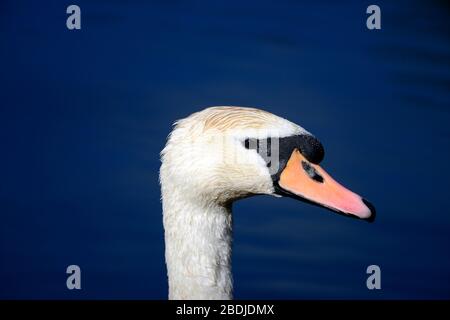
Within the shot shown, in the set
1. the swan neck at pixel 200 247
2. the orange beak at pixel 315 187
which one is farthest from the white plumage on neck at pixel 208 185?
the orange beak at pixel 315 187

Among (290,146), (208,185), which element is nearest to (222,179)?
(208,185)

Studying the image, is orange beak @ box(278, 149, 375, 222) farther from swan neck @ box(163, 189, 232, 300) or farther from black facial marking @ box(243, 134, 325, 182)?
swan neck @ box(163, 189, 232, 300)

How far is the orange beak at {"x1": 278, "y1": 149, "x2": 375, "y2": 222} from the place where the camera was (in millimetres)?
3705

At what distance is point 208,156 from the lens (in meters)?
3.77

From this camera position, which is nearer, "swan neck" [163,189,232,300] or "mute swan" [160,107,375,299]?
"mute swan" [160,107,375,299]

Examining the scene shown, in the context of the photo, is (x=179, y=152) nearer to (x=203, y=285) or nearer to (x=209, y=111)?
(x=209, y=111)

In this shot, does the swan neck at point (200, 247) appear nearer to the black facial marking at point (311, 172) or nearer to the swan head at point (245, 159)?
the swan head at point (245, 159)

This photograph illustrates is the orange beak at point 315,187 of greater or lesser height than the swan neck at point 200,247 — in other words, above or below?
above

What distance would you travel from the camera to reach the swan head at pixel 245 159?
3742 mm

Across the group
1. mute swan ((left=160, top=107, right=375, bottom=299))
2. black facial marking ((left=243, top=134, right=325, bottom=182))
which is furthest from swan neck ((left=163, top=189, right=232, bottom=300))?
black facial marking ((left=243, top=134, right=325, bottom=182))
